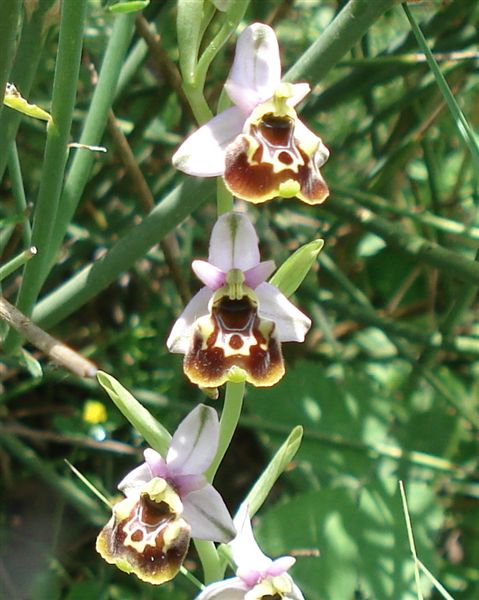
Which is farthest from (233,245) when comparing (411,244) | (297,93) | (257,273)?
(411,244)

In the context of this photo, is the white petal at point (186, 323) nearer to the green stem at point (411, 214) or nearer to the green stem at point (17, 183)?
the green stem at point (17, 183)

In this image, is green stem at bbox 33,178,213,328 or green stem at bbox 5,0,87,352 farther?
green stem at bbox 33,178,213,328

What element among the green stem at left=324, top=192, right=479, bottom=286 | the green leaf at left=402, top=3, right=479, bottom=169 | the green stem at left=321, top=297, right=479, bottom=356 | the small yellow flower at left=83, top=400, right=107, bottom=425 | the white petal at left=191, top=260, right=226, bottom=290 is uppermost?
the green leaf at left=402, top=3, right=479, bottom=169

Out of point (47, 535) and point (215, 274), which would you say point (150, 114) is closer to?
point (215, 274)

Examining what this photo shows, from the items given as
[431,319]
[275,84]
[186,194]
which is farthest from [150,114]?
[431,319]

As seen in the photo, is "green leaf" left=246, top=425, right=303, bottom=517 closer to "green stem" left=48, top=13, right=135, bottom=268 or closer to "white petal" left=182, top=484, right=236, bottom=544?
"white petal" left=182, top=484, right=236, bottom=544

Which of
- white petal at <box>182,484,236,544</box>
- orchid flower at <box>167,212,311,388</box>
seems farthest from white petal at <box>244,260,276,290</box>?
white petal at <box>182,484,236,544</box>
